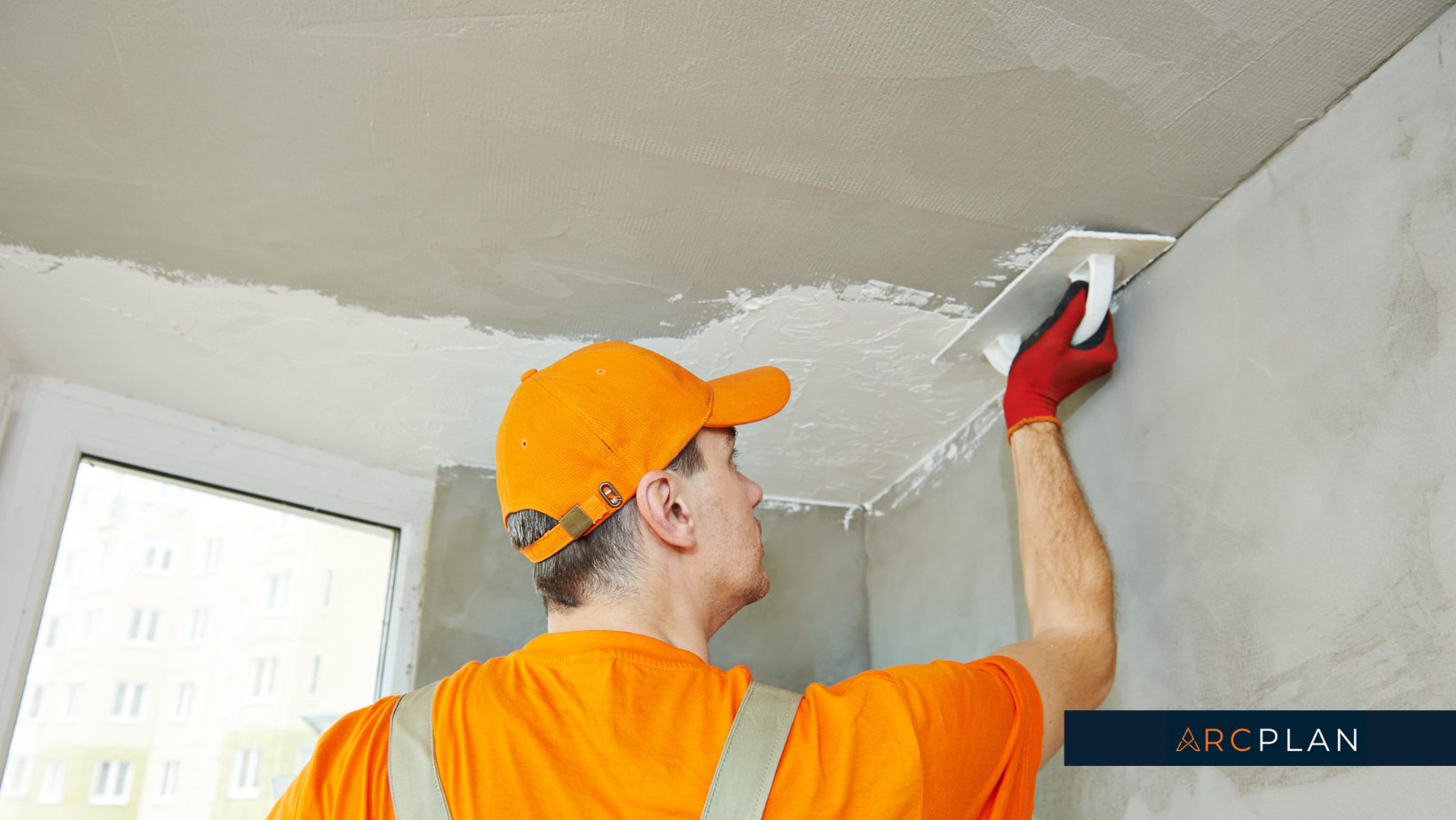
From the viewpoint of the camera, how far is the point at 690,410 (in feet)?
4.50

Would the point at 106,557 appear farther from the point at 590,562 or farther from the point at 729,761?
the point at 729,761

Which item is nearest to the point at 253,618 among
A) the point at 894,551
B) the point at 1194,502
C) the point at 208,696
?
the point at 208,696

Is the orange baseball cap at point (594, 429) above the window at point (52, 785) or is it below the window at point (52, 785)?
above

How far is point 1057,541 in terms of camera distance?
1.49 metres

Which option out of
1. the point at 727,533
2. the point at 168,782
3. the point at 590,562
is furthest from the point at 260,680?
the point at 727,533

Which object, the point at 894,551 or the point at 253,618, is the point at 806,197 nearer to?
the point at 894,551

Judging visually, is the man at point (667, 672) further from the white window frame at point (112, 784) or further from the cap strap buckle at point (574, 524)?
the white window frame at point (112, 784)

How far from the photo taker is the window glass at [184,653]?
1.87 m

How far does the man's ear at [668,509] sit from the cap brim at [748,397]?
0.12m

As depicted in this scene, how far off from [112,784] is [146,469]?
0.67 metres

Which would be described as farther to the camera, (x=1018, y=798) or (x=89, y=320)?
(x=89, y=320)

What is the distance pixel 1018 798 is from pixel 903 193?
0.88m

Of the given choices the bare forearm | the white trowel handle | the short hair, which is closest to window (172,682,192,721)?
the short hair

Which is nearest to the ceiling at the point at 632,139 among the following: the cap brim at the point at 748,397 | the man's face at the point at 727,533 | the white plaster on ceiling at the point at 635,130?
the white plaster on ceiling at the point at 635,130
